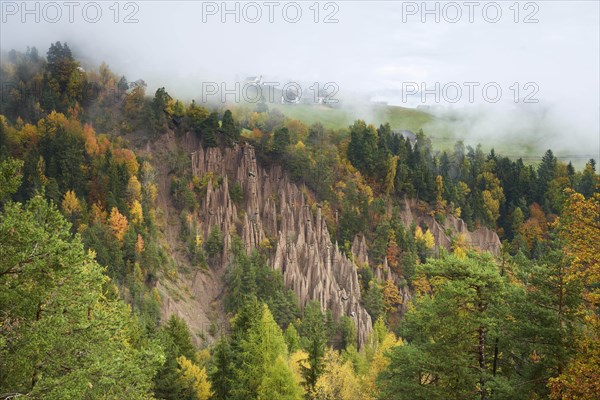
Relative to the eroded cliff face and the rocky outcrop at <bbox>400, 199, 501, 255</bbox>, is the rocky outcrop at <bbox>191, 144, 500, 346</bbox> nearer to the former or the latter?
the eroded cliff face

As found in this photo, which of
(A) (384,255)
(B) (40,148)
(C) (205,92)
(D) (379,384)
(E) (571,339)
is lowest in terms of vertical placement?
(A) (384,255)

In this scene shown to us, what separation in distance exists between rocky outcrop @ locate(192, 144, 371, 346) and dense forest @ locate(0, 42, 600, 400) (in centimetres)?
189

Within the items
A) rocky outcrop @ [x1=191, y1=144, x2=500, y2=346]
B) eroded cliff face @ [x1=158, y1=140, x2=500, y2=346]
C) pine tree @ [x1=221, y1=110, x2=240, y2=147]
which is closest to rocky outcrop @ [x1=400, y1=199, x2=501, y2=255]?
eroded cliff face @ [x1=158, y1=140, x2=500, y2=346]

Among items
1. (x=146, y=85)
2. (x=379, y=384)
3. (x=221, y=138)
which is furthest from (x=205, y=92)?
(x=379, y=384)

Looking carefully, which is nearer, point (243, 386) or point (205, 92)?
point (243, 386)

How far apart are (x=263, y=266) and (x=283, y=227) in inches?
358

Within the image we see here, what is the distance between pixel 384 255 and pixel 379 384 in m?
56.5

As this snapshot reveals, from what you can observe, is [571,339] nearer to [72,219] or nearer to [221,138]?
[72,219]

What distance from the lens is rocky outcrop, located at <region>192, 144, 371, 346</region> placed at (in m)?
68.8

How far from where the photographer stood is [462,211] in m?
93.4

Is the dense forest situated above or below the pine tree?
below

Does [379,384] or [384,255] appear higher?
[379,384]

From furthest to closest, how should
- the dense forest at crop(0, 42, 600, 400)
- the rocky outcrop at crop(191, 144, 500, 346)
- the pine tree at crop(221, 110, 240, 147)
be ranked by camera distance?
the pine tree at crop(221, 110, 240, 147) < the rocky outcrop at crop(191, 144, 500, 346) < the dense forest at crop(0, 42, 600, 400)

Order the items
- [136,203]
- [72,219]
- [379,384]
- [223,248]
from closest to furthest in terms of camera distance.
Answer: [379,384] < [72,219] < [136,203] < [223,248]
